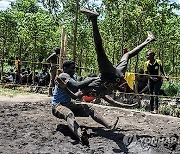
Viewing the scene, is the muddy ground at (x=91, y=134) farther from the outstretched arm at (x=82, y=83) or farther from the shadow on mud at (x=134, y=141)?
the outstretched arm at (x=82, y=83)

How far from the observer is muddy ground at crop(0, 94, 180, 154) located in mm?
6230

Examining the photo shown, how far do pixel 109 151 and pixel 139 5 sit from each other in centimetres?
823

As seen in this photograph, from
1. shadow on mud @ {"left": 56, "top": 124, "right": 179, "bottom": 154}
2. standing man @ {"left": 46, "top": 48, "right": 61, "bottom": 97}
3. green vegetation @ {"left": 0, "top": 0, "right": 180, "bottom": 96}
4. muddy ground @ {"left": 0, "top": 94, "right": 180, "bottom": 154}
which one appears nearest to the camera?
muddy ground @ {"left": 0, "top": 94, "right": 180, "bottom": 154}

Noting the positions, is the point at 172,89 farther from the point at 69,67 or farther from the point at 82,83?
the point at 82,83

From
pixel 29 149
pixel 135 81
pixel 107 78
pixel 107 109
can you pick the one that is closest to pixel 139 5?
pixel 135 81

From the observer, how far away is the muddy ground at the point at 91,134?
20.4 ft

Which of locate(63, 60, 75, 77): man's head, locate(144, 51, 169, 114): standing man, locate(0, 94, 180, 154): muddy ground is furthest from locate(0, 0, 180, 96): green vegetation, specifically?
locate(63, 60, 75, 77): man's head

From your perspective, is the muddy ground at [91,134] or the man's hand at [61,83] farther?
the man's hand at [61,83]

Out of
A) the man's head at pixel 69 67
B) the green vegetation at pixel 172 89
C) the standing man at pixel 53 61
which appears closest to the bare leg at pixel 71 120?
the man's head at pixel 69 67

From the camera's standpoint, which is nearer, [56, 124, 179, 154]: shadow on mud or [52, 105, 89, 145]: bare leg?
[52, 105, 89, 145]: bare leg

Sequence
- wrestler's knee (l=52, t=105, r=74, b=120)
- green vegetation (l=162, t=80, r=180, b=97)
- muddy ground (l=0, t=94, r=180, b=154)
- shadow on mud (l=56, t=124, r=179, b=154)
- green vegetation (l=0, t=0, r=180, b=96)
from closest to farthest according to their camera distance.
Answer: muddy ground (l=0, t=94, r=180, b=154) → shadow on mud (l=56, t=124, r=179, b=154) → wrestler's knee (l=52, t=105, r=74, b=120) → green vegetation (l=162, t=80, r=180, b=97) → green vegetation (l=0, t=0, r=180, b=96)

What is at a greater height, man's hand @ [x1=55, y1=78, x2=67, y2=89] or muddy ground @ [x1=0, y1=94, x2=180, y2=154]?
man's hand @ [x1=55, y1=78, x2=67, y2=89]

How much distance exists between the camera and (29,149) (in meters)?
6.04

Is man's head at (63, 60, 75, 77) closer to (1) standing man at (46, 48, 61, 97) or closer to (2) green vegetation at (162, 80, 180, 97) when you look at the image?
(1) standing man at (46, 48, 61, 97)
